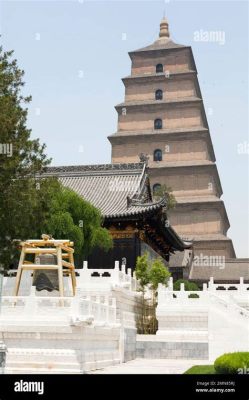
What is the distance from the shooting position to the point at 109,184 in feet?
104

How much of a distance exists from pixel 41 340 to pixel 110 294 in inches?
249

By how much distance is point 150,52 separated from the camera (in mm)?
49500

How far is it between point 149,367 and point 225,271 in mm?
24251

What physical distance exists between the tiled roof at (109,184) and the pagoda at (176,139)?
43.3 ft

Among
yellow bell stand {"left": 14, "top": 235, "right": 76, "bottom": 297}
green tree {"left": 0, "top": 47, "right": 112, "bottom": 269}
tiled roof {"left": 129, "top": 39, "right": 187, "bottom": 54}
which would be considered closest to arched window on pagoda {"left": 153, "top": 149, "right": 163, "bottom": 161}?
tiled roof {"left": 129, "top": 39, "right": 187, "bottom": 54}

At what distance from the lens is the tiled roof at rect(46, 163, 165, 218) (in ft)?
93.7

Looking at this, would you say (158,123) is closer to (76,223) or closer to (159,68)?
(159,68)

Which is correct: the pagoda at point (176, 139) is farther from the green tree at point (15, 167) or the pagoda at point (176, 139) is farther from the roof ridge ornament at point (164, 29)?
the green tree at point (15, 167)

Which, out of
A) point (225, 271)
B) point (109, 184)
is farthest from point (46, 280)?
point (225, 271)

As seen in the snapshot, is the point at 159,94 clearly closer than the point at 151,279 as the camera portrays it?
No

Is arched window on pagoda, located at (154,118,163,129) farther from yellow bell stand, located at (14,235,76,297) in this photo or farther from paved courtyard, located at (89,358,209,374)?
yellow bell stand, located at (14,235,76,297)

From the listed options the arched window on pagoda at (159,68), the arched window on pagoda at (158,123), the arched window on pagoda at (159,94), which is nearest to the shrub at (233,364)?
the arched window on pagoda at (158,123)

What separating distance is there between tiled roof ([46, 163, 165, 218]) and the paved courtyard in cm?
957
